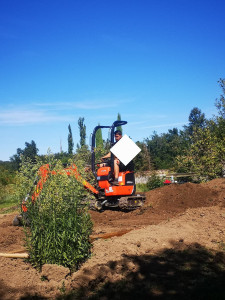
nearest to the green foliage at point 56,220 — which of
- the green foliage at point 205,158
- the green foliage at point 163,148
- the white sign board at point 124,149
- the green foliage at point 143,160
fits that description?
the white sign board at point 124,149

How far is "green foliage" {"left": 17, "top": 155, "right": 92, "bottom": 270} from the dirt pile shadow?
18.6 inches

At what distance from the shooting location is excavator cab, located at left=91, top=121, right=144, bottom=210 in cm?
1020

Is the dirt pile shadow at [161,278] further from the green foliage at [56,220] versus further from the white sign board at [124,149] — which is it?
the white sign board at [124,149]

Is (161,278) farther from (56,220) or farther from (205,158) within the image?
(205,158)

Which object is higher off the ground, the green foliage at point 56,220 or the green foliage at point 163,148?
the green foliage at point 163,148

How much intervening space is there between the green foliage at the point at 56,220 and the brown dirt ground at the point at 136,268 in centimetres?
22

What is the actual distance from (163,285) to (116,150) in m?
5.88

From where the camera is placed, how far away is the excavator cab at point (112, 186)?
1020 centimetres

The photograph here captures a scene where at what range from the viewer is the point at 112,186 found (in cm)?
1020

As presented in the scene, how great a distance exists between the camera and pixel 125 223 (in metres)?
8.83

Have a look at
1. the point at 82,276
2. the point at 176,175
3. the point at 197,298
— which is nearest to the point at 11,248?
the point at 82,276

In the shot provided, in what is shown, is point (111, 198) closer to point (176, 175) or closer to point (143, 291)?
point (143, 291)

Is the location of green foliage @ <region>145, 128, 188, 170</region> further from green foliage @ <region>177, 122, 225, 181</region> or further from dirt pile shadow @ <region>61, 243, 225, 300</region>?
dirt pile shadow @ <region>61, 243, 225, 300</region>

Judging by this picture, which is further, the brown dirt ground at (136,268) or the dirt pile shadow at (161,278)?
the brown dirt ground at (136,268)
